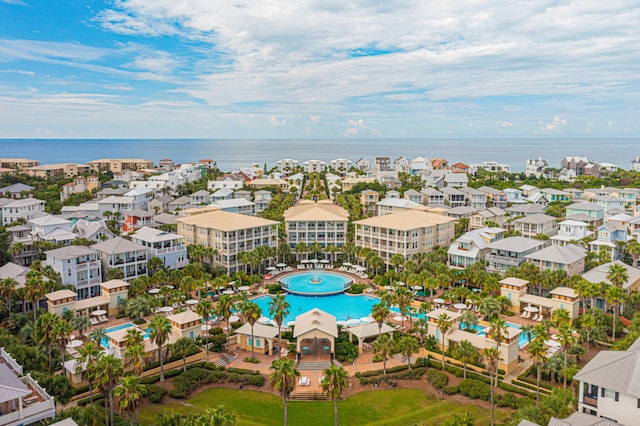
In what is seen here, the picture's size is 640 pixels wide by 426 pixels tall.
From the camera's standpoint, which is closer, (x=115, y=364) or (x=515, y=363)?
(x=115, y=364)

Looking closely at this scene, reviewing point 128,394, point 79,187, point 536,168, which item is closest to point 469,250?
point 128,394

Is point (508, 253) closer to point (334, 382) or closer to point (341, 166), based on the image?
point (334, 382)

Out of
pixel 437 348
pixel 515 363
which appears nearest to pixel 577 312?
pixel 515 363

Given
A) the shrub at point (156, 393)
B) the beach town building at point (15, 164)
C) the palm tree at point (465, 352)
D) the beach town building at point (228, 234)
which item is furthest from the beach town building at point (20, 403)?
the beach town building at point (15, 164)

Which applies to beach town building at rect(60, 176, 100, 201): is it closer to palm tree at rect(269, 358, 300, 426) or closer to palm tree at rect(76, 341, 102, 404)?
A: palm tree at rect(76, 341, 102, 404)

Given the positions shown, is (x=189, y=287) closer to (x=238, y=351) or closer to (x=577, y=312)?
(x=238, y=351)
